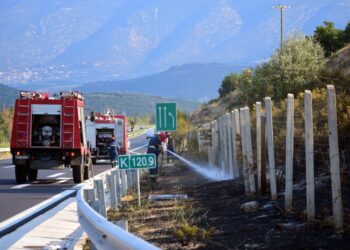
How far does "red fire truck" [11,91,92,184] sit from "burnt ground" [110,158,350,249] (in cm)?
879

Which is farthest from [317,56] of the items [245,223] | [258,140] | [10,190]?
[245,223]

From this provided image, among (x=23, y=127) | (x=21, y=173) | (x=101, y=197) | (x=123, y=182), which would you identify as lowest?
(x=101, y=197)

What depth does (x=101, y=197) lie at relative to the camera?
475 inches

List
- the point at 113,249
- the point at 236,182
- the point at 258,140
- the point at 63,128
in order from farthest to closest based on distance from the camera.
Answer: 1. the point at 63,128
2. the point at 236,182
3. the point at 258,140
4. the point at 113,249

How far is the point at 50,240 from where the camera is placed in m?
11.3

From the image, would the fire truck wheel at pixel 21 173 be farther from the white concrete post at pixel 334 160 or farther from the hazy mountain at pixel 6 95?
the hazy mountain at pixel 6 95

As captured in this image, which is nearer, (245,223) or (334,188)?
(334,188)

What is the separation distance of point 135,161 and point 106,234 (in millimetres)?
7979

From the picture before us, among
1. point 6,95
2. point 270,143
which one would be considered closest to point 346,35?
point 270,143

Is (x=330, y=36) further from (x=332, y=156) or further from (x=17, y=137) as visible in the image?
(x=332, y=156)

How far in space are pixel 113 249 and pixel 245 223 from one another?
4609mm

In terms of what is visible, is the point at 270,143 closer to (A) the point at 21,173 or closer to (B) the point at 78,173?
(B) the point at 78,173

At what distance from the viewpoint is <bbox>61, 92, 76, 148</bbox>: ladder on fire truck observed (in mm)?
24312

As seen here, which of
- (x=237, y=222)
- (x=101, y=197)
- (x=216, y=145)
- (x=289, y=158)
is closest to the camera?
(x=237, y=222)
